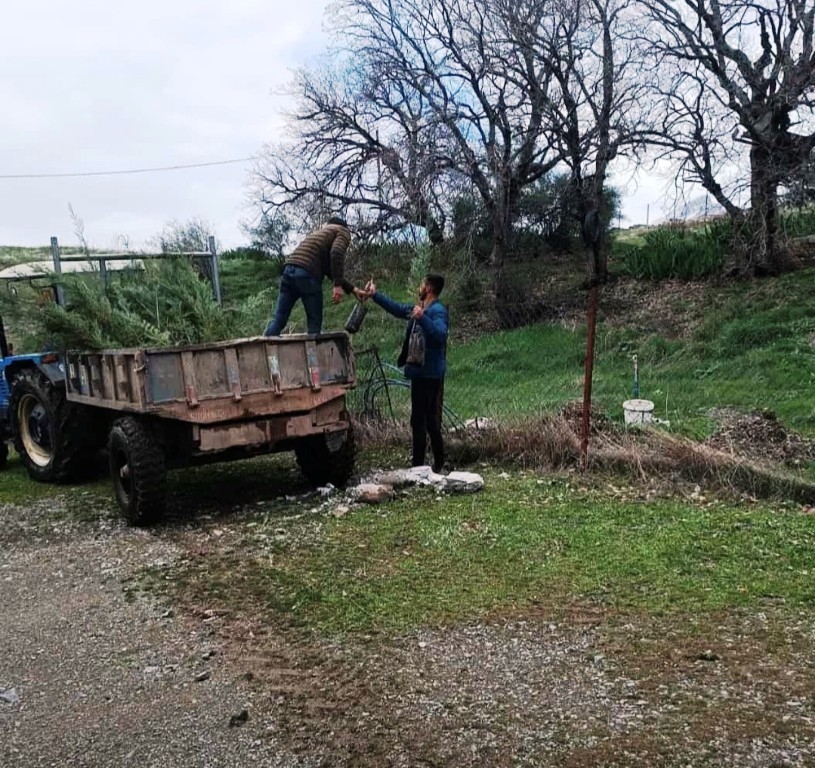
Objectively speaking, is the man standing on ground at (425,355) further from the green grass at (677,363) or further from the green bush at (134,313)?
the green bush at (134,313)

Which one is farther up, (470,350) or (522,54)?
(522,54)

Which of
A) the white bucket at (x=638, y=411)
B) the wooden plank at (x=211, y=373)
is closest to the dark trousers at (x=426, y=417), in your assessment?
the wooden plank at (x=211, y=373)

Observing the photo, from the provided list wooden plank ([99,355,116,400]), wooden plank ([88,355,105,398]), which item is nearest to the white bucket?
wooden plank ([99,355,116,400])

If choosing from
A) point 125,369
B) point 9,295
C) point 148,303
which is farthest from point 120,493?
point 9,295

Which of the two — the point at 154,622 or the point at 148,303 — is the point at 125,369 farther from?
the point at 154,622

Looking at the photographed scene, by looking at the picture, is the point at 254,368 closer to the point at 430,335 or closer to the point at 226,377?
the point at 226,377

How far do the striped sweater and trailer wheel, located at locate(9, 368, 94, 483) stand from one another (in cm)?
258

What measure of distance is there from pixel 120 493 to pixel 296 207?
48.5ft

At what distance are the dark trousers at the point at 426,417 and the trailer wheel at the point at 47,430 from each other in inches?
128

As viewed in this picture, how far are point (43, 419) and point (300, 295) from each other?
3012 mm

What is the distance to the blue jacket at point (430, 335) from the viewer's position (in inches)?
283

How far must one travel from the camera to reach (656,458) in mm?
6953

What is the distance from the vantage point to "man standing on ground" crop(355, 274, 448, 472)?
23.4ft

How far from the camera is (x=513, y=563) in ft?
16.9
